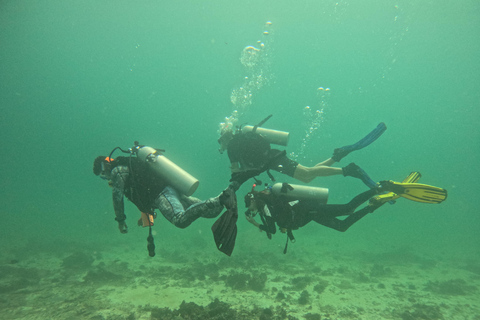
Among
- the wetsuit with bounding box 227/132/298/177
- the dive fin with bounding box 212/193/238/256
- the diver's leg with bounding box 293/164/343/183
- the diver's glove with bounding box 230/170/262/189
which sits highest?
the wetsuit with bounding box 227/132/298/177

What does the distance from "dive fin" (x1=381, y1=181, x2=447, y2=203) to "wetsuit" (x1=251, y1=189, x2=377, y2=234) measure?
0.47m

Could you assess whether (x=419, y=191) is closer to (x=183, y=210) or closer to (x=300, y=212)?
(x=300, y=212)

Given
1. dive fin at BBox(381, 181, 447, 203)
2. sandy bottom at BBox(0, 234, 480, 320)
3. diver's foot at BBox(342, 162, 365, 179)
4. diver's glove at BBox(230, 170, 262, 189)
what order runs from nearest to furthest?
diver's glove at BBox(230, 170, 262, 189)
dive fin at BBox(381, 181, 447, 203)
diver's foot at BBox(342, 162, 365, 179)
sandy bottom at BBox(0, 234, 480, 320)

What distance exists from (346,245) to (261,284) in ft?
42.2

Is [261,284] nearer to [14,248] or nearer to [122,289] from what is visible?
[122,289]

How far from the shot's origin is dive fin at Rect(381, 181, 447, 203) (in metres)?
5.19

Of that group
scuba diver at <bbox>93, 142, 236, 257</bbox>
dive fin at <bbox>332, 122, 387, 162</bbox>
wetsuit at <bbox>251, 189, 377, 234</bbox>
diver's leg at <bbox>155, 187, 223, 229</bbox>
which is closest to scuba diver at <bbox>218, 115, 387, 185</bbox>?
dive fin at <bbox>332, 122, 387, 162</bbox>

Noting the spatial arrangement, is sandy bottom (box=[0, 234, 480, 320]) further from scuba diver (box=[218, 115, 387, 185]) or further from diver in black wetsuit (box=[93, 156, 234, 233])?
scuba diver (box=[218, 115, 387, 185])

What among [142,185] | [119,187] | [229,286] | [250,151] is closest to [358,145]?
[250,151]

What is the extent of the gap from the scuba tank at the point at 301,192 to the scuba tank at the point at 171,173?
6.37ft

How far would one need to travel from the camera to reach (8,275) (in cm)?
1062

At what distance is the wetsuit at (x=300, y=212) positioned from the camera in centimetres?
510

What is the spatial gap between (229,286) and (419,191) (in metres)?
7.90

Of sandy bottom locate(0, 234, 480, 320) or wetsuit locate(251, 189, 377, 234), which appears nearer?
wetsuit locate(251, 189, 377, 234)
